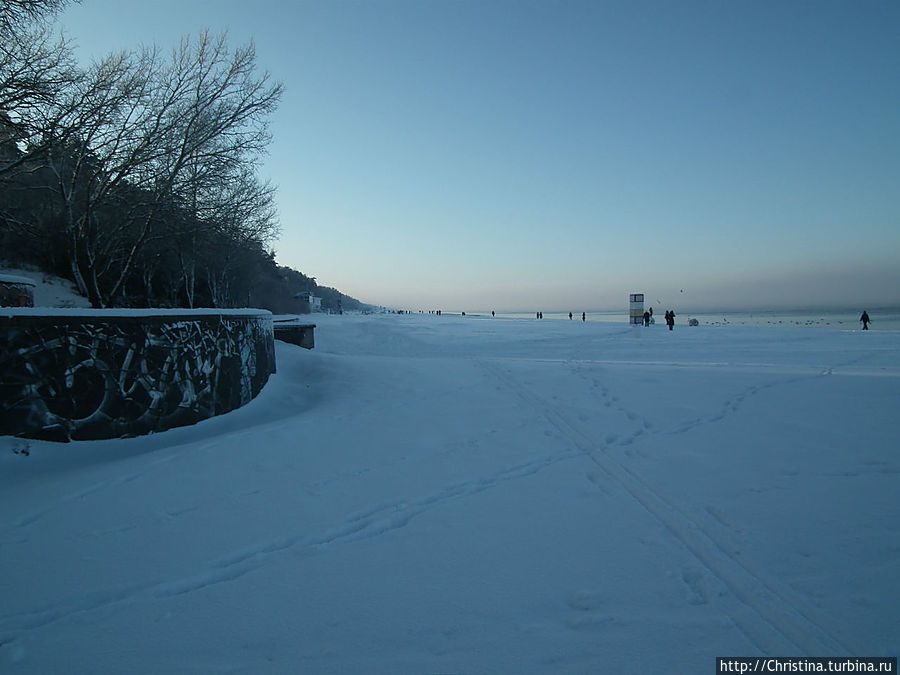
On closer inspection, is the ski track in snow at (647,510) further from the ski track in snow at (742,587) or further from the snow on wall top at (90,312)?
the snow on wall top at (90,312)

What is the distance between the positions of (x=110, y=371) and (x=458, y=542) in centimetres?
505

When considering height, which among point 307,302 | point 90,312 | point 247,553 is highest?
point 307,302

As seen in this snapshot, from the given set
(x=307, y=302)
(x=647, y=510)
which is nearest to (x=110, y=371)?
(x=647, y=510)

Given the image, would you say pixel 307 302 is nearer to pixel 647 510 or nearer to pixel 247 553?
pixel 247 553

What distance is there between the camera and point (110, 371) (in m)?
6.26

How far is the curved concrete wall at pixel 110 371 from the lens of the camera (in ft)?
18.3

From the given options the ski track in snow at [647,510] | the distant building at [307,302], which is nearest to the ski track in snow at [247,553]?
the ski track in snow at [647,510]

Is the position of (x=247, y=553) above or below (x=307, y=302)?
below

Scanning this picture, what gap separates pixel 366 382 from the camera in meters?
11.1

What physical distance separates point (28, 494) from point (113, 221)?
55.9 feet

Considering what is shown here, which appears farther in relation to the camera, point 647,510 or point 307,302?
point 307,302

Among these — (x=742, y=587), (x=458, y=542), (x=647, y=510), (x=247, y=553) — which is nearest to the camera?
(x=742, y=587)

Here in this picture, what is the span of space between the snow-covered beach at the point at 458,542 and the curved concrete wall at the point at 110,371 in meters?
0.31

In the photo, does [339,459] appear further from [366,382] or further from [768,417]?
Result: [768,417]
